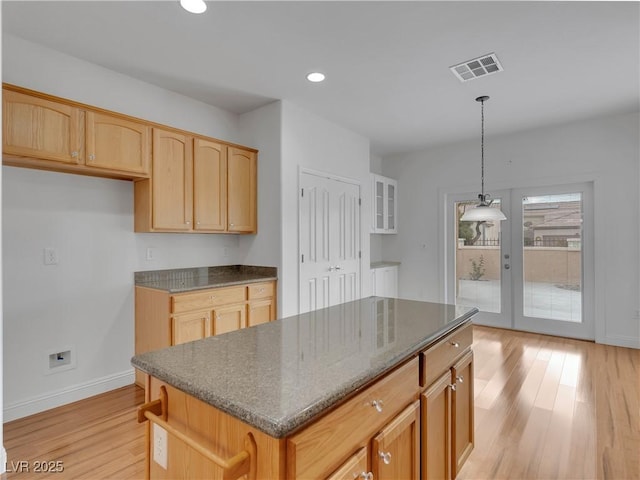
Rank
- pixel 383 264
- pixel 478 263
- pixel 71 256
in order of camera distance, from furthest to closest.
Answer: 1. pixel 383 264
2. pixel 478 263
3. pixel 71 256

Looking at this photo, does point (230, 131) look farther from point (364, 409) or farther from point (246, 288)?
point (364, 409)

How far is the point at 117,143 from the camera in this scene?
2.80 meters

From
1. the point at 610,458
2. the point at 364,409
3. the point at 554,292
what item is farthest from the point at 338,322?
the point at 554,292

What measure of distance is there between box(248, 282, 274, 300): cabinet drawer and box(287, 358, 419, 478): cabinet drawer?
2.40 meters

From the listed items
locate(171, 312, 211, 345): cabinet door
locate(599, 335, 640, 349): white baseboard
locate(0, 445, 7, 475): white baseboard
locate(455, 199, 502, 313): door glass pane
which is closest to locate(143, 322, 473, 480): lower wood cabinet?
locate(0, 445, 7, 475): white baseboard

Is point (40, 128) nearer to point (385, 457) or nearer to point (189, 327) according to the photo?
point (189, 327)

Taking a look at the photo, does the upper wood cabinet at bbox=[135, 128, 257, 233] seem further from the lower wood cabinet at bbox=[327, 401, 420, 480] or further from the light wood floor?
the lower wood cabinet at bbox=[327, 401, 420, 480]

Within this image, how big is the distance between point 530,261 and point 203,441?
5044 mm

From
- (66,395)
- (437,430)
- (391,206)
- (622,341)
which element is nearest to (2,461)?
(66,395)

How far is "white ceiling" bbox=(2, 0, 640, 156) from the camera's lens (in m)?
2.30

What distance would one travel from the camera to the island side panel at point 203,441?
83 centimetres

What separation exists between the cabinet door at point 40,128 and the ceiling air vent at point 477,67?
304 centimetres

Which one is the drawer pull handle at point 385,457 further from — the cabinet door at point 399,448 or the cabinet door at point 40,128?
the cabinet door at point 40,128

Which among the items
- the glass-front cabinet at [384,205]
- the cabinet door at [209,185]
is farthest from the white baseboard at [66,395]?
the glass-front cabinet at [384,205]
